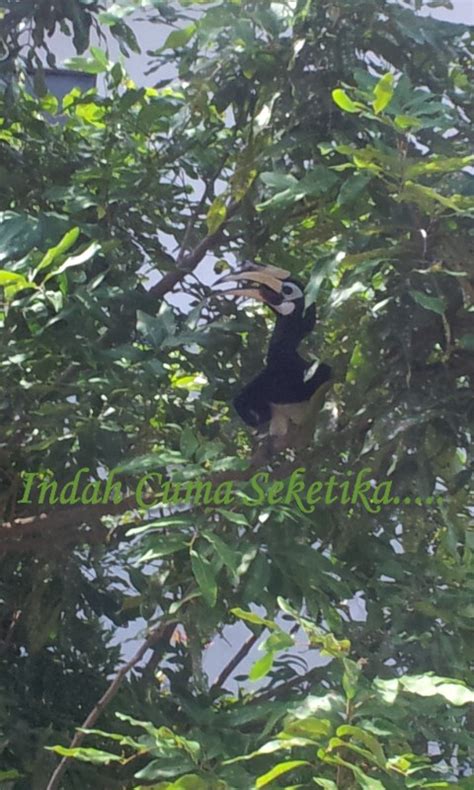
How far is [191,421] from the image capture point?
111 cm

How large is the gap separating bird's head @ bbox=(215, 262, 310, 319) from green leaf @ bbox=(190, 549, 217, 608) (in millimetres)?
328

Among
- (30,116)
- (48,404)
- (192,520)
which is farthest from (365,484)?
(30,116)

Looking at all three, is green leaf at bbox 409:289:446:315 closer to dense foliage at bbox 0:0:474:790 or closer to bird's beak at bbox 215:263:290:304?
dense foliage at bbox 0:0:474:790

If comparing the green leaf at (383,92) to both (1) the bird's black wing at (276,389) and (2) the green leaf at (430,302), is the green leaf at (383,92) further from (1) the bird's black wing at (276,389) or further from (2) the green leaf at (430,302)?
(1) the bird's black wing at (276,389)

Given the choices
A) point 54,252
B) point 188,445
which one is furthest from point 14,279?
point 188,445

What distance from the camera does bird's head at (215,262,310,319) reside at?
1009 mm

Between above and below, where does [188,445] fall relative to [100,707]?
above

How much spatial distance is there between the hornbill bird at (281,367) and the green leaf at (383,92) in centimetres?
28

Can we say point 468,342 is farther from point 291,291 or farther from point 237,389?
point 237,389

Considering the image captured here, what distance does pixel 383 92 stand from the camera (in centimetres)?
75

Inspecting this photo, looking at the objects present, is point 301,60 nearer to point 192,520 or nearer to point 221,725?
point 192,520

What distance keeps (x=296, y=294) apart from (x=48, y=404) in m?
0.30

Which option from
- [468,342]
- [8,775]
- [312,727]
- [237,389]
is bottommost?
[8,775]

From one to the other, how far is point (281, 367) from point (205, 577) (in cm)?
30
